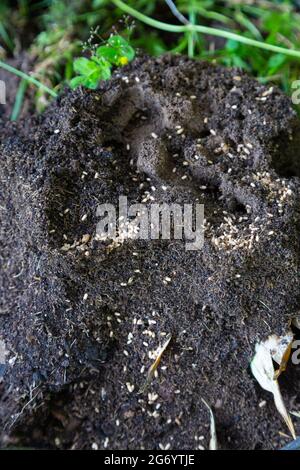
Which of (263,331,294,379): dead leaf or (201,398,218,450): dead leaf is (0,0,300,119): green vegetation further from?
(201,398,218,450): dead leaf

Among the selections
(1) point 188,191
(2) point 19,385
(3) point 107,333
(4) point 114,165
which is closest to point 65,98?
(4) point 114,165

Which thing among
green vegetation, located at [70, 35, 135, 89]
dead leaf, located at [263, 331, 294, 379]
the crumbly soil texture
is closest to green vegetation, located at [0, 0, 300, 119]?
green vegetation, located at [70, 35, 135, 89]

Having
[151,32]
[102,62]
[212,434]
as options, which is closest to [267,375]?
[212,434]

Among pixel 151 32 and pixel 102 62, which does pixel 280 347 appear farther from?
pixel 151 32

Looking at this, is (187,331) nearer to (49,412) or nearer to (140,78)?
(49,412)

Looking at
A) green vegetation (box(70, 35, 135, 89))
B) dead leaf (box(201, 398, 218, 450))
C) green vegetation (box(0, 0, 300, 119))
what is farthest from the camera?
green vegetation (box(0, 0, 300, 119))

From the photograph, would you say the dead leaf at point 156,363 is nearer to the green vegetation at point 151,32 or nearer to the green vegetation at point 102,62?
the green vegetation at point 102,62
